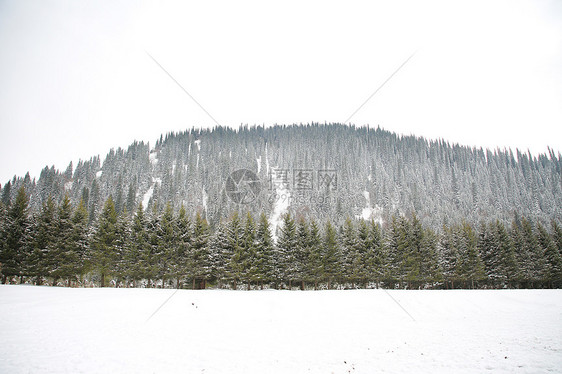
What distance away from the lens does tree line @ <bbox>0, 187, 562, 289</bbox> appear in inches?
1403

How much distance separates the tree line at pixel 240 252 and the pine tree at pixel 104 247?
12 cm

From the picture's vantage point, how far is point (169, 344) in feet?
41.3

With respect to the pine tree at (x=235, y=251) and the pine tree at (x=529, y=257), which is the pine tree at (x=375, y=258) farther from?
the pine tree at (x=529, y=257)

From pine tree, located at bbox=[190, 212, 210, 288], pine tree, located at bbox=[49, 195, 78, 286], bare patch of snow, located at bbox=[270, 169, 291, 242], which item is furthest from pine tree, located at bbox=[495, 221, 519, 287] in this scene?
bare patch of snow, located at bbox=[270, 169, 291, 242]

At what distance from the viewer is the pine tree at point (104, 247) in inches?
1451

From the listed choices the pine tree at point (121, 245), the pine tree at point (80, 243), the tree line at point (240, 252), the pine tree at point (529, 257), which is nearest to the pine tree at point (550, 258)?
the tree line at point (240, 252)

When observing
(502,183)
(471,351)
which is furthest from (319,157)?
(471,351)

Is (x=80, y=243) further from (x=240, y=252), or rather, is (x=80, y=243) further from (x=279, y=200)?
(x=279, y=200)

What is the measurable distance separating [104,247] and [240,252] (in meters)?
18.2

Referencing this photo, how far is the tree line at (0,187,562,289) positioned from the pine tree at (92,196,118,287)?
121 mm

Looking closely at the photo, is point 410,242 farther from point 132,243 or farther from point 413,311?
point 132,243

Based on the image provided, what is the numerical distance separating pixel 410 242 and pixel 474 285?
18.2 metres

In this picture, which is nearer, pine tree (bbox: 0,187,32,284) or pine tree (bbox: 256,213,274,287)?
pine tree (bbox: 0,187,32,284)

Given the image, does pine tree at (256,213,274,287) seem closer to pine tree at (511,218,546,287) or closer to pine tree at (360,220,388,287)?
pine tree at (360,220,388,287)
